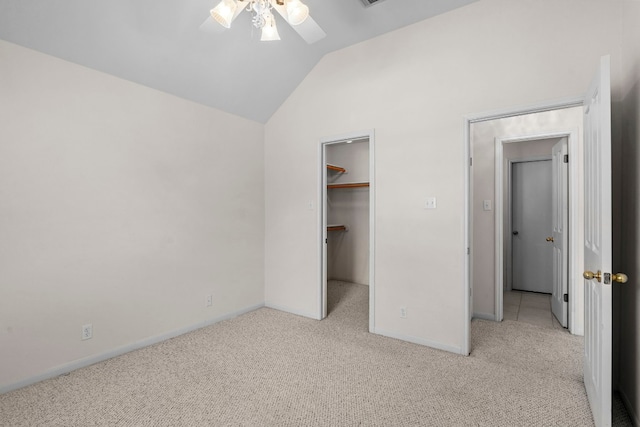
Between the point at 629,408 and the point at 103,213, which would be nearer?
the point at 629,408

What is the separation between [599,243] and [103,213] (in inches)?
131

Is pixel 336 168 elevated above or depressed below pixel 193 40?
below

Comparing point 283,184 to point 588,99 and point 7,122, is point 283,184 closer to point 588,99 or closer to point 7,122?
point 7,122

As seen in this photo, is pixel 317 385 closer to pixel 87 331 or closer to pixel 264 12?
pixel 87 331

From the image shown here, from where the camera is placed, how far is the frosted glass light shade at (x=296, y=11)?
1735 millimetres

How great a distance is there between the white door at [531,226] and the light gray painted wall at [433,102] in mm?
2814

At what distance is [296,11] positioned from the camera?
1.75 m

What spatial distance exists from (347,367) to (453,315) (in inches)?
39.6

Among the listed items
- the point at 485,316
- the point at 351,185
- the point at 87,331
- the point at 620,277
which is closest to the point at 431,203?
the point at 620,277

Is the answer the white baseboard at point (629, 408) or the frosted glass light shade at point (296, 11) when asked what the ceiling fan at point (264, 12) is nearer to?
the frosted glass light shade at point (296, 11)

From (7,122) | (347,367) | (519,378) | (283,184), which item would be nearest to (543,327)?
(519,378)

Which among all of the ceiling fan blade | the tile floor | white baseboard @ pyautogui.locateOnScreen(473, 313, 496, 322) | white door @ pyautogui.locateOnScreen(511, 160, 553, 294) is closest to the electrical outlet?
the ceiling fan blade

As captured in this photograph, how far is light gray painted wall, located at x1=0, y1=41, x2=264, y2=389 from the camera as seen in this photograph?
2107 mm

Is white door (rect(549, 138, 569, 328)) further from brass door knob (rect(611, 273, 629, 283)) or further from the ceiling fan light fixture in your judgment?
the ceiling fan light fixture
